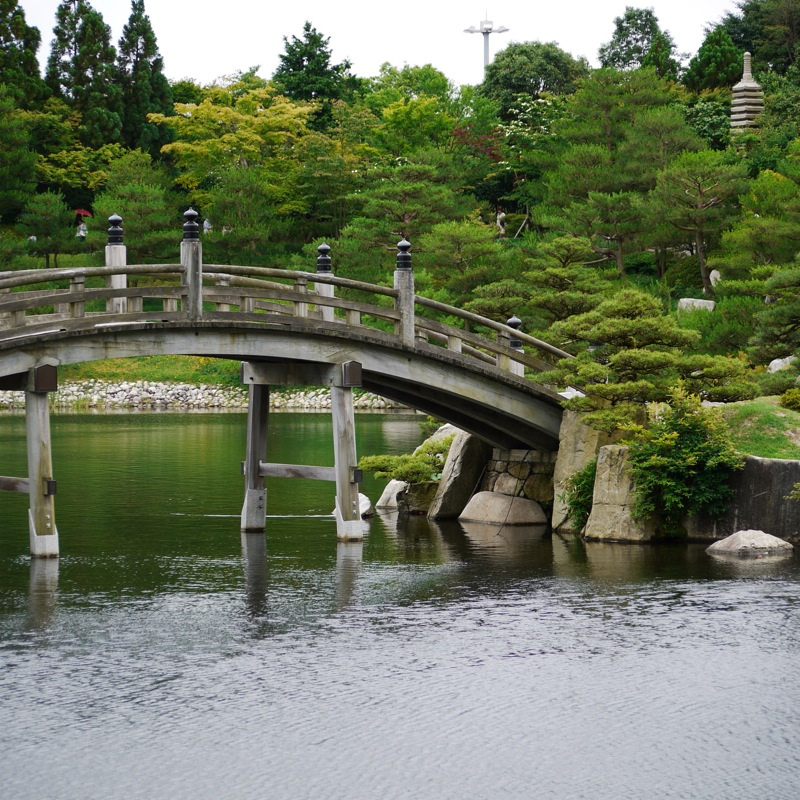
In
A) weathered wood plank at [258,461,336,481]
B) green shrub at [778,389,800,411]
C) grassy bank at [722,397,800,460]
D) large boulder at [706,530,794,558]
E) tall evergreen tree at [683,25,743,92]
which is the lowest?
large boulder at [706,530,794,558]

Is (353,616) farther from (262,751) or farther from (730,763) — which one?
(730,763)

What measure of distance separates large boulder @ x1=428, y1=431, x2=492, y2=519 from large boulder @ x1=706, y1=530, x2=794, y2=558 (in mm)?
6500

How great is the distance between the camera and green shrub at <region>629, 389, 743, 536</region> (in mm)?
21672

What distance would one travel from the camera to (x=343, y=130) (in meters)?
71.9

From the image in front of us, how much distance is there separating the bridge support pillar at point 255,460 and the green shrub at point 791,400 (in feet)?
31.4

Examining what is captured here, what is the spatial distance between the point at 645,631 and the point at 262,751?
6.24m

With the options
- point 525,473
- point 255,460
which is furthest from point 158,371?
point 255,460

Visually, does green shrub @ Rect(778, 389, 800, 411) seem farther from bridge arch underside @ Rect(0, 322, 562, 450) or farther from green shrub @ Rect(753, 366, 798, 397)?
bridge arch underside @ Rect(0, 322, 562, 450)

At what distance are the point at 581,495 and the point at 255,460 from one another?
6.09m

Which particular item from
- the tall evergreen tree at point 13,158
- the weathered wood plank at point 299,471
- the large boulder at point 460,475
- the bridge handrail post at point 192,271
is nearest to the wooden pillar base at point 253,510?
the weathered wood plank at point 299,471

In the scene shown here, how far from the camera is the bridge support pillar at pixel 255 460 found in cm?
2358

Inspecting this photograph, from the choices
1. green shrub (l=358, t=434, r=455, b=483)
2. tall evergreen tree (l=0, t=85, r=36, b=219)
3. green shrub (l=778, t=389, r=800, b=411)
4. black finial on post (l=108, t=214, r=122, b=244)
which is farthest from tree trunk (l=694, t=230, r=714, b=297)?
tall evergreen tree (l=0, t=85, r=36, b=219)

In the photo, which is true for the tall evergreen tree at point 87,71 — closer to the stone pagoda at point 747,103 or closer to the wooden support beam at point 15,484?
the stone pagoda at point 747,103

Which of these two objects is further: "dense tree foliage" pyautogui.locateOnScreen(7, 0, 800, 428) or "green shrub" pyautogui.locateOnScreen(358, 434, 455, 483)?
"dense tree foliage" pyautogui.locateOnScreen(7, 0, 800, 428)
